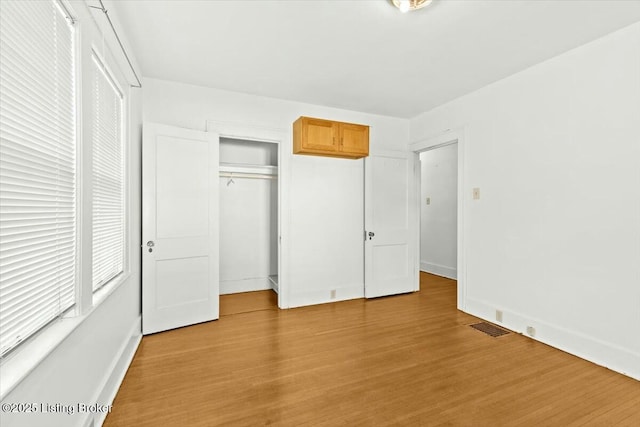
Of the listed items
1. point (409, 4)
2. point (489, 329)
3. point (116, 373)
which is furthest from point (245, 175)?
point (489, 329)

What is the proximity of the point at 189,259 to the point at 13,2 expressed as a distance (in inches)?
98.0

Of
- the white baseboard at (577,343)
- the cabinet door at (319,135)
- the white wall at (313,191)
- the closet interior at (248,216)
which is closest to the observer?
the white baseboard at (577,343)

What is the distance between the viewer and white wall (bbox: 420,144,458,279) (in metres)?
5.52

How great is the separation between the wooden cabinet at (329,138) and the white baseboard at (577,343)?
250 cm

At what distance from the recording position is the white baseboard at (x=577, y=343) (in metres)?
2.24

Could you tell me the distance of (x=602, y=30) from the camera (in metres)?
2.33

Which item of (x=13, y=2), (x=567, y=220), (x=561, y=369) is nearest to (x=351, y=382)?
(x=561, y=369)

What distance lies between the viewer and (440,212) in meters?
5.82

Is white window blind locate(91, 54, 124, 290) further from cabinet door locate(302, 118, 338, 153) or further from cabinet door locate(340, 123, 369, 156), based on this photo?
cabinet door locate(340, 123, 369, 156)

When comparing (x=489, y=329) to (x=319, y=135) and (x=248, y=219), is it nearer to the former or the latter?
(x=319, y=135)

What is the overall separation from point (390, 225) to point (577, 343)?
237 cm

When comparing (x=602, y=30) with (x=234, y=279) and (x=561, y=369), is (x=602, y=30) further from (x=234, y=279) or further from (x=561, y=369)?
(x=234, y=279)

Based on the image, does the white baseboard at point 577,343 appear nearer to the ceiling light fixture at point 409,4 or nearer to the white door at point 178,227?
the ceiling light fixture at point 409,4

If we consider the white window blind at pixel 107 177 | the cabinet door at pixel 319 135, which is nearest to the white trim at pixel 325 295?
the cabinet door at pixel 319 135
